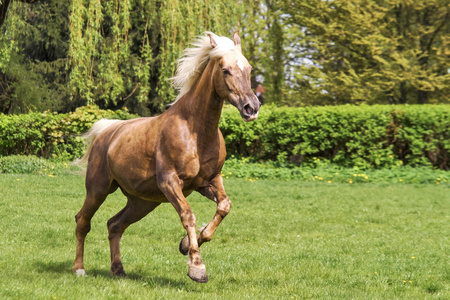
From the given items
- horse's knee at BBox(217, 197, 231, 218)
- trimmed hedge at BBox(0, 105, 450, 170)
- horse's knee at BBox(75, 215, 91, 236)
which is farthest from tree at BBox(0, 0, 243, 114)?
horse's knee at BBox(217, 197, 231, 218)

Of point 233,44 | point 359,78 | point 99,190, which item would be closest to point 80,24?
point 99,190

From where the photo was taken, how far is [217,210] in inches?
206

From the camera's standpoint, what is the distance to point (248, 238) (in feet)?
30.4

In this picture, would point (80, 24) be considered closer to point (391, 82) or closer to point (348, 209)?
point (348, 209)

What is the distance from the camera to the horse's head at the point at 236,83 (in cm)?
477

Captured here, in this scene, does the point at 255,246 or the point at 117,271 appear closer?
the point at 117,271

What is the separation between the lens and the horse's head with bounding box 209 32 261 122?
4.77 meters

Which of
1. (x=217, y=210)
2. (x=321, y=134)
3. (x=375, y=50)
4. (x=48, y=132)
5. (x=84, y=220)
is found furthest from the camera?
(x=375, y=50)

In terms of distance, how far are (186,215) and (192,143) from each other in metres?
0.69

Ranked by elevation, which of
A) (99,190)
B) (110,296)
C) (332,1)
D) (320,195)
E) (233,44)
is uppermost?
(332,1)

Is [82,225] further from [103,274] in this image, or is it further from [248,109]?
[248,109]

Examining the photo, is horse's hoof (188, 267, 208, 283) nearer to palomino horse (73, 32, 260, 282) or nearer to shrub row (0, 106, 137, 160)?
palomino horse (73, 32, 260, 282)

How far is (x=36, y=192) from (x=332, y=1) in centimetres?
1603

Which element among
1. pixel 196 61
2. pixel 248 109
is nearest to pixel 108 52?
pixel 196 61
